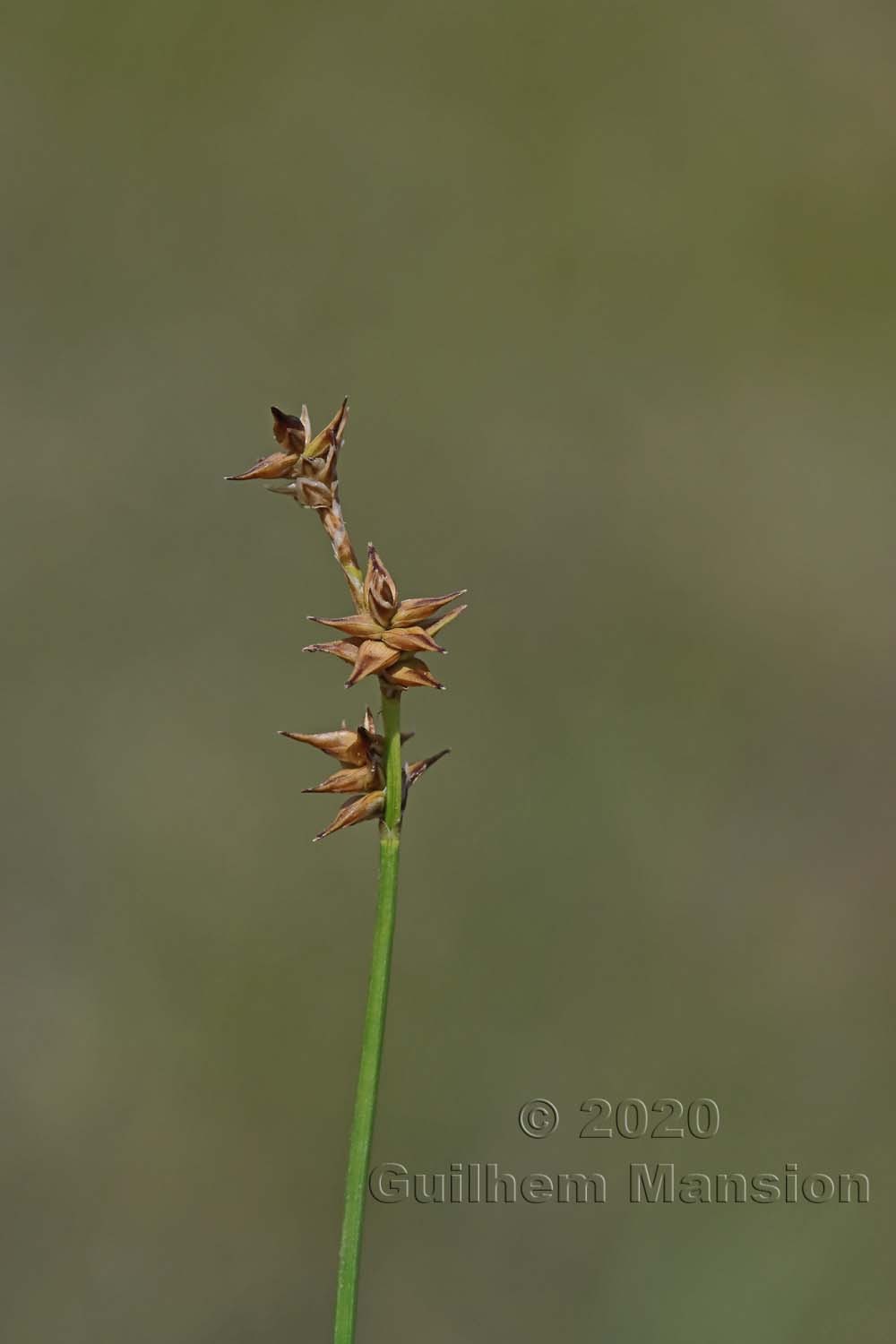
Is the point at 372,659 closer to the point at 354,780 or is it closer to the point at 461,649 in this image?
the point at 354,780

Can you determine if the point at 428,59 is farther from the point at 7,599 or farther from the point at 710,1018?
the point at 710,1018

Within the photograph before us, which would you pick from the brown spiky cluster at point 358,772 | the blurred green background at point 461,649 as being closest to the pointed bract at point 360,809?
the brown spiky cluster at point 358,772

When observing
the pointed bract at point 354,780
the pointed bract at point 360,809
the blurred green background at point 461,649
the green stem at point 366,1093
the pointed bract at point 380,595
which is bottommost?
the green stem at point 366,1093

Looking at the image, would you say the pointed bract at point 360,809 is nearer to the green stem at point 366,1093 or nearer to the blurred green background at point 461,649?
the green stem at point 366,1093

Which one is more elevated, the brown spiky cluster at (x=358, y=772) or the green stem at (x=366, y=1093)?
the brown spiky cluster at (x=358, y=772)

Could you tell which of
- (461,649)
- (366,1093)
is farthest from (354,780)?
(461,649)

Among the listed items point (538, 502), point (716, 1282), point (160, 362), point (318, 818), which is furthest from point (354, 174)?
point (716, 1282)
